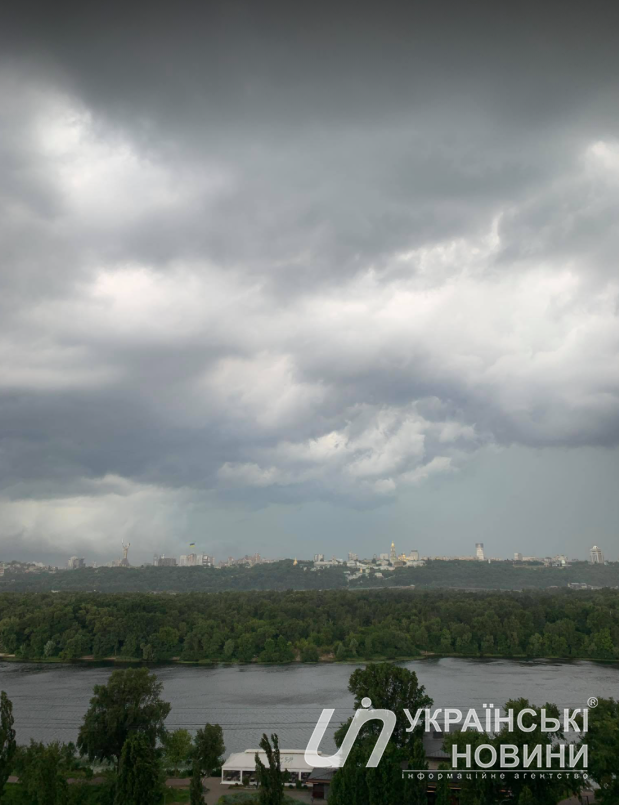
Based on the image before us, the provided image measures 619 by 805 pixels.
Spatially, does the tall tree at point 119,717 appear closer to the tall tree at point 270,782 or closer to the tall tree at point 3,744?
the tall tree at point 3,744

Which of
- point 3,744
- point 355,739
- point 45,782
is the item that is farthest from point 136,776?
point 355,739

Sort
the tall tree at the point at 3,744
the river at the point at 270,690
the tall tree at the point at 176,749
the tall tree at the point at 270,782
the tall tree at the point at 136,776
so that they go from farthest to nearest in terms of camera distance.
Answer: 1. the river at the point at 270,690
2. the tall tree at the point at 176,749
3. the tall tree at the point at 3,744
4. the tall tree at the point at 136,776
5. the tall tree at the point at 270,782

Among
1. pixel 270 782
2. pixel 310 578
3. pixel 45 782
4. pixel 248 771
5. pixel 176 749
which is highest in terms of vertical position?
pixel 270 782

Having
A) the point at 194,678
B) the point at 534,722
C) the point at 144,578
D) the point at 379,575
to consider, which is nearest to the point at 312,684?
the point at 194,678

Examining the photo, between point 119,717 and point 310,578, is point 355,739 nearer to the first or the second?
point 119,717

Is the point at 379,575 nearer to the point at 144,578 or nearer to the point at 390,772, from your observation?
the point at 144,578

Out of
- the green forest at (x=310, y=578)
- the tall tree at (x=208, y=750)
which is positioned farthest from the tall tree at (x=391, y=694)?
the green forest at (x=310, y=578)
